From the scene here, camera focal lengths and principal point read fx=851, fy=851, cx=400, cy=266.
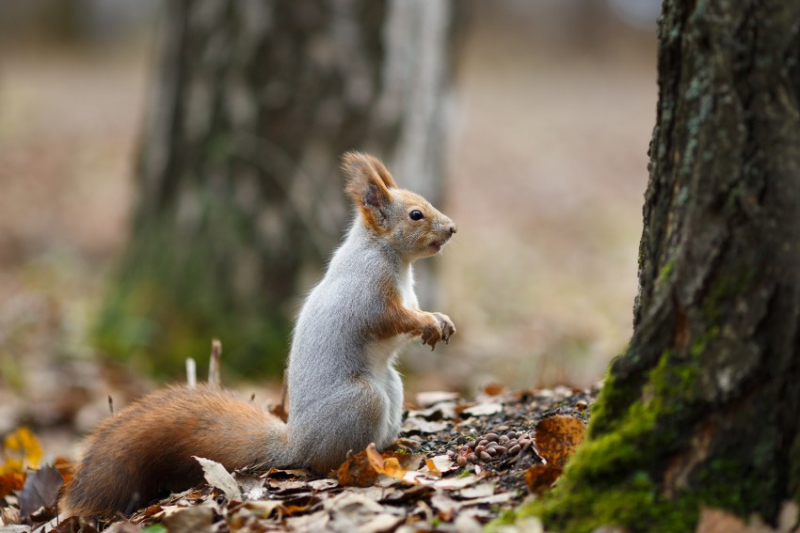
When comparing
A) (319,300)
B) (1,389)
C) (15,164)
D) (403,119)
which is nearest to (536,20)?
(15,164)

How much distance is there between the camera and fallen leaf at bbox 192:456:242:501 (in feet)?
9.30

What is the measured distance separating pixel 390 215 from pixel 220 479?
4.35ft

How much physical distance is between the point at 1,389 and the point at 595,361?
15.3ft

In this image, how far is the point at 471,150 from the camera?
1636cm

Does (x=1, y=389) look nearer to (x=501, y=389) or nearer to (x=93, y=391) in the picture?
(x=93, y=391)

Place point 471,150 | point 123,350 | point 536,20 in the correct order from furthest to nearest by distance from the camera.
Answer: point 536,20 < point 471,150 < point 123,350

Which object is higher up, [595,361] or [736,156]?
[736,156]

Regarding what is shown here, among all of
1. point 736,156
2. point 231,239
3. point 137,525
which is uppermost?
point 736,156

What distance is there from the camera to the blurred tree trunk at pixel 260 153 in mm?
6504

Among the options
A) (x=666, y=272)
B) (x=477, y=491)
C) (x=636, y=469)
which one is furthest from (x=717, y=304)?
(x=477, y=491)

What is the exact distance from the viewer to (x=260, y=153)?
655 centimetres

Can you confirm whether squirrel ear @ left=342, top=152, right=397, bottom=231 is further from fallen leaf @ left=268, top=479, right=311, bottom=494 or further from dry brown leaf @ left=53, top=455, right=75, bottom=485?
dry brown leaf @ left=53, top=455, right=75, bottom=485

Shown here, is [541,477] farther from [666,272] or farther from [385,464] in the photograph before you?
[666,272]

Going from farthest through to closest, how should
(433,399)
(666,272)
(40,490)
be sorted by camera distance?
(433,399), (40,490), (666,272)
